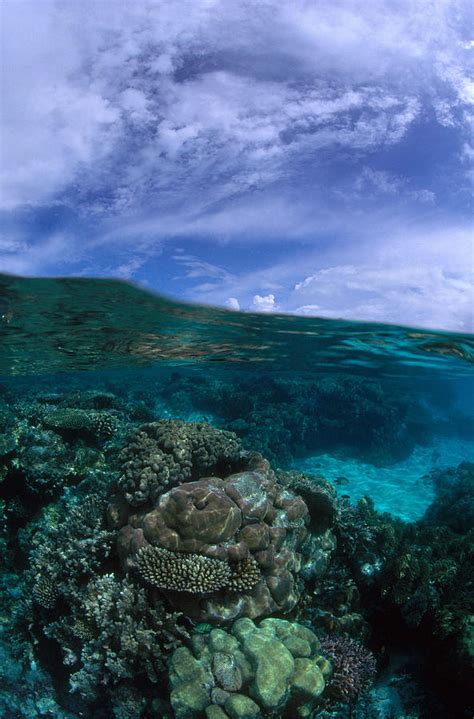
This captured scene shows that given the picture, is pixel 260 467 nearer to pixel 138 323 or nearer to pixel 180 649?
pixel 180 649

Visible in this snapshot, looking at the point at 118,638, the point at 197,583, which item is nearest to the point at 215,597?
the point at 197,583

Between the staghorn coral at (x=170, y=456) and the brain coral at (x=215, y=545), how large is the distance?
152mm

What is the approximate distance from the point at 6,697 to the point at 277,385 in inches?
807

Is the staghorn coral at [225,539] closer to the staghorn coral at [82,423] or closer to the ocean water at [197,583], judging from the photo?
the ocean water at [197,583]

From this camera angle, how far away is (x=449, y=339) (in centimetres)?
1873

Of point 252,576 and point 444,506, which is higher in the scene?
point 252,576

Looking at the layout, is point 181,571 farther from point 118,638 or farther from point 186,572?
point 118,638

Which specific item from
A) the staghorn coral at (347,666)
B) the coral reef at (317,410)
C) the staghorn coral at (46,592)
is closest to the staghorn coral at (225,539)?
the staghorn coral at (347,666)

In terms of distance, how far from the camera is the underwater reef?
602 cm

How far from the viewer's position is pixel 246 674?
18.7 feet

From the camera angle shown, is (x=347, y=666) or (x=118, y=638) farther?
(x=347, y=666)

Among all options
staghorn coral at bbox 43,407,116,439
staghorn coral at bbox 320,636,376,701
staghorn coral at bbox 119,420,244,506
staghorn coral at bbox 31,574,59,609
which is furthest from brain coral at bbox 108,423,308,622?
staghorn coral at bbox 43,407,116,439

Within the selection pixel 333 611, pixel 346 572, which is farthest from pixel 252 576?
pixel 346 572

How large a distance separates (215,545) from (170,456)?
1.98 m
